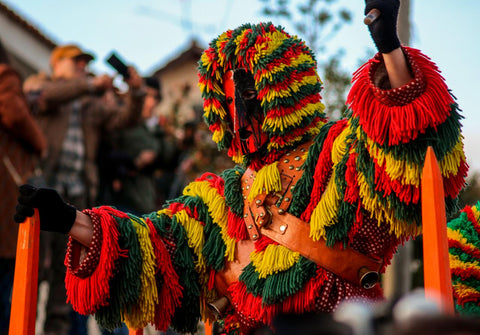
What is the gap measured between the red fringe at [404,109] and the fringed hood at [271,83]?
0.29 m

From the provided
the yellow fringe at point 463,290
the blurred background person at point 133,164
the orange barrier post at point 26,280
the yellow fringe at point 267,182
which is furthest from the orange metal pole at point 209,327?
the blurred background person at point 133,164

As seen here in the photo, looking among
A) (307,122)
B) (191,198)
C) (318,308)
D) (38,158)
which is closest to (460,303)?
(318,308)

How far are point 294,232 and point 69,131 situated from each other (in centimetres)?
238

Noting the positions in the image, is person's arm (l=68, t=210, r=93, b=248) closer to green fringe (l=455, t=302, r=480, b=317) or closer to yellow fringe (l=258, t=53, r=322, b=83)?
yellow fringe (l=258, t=53, r=322, b=83)

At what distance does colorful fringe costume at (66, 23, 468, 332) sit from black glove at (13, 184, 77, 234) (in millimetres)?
91

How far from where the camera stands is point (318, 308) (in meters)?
1.53

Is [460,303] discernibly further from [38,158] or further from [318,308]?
[38,158]

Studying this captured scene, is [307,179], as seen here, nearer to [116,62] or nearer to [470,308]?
[470,308]

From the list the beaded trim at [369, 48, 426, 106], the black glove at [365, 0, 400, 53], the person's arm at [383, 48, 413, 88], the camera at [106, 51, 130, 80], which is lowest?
the beaded trim at [369, 48, 426, 106]

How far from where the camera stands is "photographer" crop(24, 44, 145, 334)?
10.7 ft

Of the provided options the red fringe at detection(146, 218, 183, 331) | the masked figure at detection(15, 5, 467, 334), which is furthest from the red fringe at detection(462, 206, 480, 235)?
the red fringe at detection(146, 218, 183, 331)

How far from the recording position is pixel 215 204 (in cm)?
183

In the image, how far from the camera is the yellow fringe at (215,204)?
1746mm

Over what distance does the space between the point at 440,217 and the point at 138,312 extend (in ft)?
2.96
